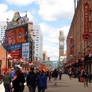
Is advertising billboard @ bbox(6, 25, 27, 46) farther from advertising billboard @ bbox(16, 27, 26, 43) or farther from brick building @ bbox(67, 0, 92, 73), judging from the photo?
brick building @ bbox(67, 0, 92, 73)

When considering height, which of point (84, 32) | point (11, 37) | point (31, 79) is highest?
point (11, 37)

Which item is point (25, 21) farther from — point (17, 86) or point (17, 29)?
point (17, 86)

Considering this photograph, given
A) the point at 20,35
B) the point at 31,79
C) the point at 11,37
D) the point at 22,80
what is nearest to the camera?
the point at 22,80

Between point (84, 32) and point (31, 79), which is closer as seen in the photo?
point (31, 79)

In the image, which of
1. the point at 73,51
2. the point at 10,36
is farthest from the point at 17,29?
the point at 73,51

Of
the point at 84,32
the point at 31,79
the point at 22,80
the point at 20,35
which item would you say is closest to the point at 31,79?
the point at 31,79

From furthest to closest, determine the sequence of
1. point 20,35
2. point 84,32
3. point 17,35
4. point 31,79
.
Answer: point 17,35 < point 20,35 < point 84,32 < point 31,79

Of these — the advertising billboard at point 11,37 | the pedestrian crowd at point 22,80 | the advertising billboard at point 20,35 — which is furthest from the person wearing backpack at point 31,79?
the advertising billboard at point 11,37

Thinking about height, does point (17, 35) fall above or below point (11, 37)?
above

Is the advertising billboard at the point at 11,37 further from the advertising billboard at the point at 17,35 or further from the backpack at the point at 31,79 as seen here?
the backpack at the point at 31,79

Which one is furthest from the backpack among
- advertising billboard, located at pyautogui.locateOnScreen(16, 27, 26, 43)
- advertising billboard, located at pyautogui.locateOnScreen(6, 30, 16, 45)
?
advertising billboard, located at pyautogui.locateOnScreen(6, 30, 16, 45)

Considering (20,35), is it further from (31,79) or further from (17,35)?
(31,79)

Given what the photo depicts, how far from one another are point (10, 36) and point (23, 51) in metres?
5.54

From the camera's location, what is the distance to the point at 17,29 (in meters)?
77.2
